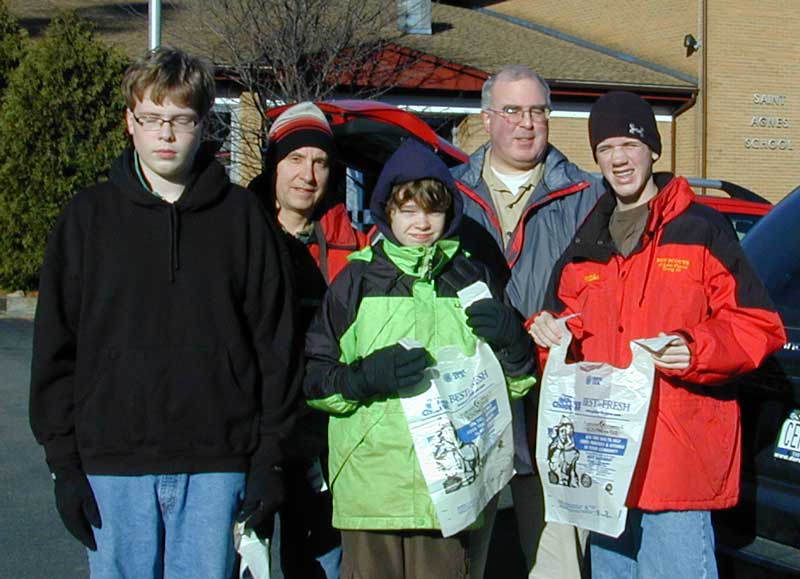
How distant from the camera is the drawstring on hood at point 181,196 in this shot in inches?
112

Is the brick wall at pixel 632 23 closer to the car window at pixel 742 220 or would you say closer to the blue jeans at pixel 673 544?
the car window at pixel 742 220

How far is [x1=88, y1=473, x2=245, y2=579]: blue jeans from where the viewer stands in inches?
112

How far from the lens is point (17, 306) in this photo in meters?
14.9

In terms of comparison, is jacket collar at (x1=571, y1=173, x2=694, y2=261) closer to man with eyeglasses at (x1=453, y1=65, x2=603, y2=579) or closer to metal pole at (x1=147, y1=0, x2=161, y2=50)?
man with eyeglasses at (x1=453, y1=65, x2=603, y2=579)

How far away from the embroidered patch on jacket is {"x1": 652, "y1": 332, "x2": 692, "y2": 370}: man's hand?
0.23 metres

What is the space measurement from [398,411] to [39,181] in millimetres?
13384

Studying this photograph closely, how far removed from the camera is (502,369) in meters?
3.28

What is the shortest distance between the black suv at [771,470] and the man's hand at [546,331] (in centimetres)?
74

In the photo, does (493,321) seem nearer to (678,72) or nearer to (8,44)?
(8,44)

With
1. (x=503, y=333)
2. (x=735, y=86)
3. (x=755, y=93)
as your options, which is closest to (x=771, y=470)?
(x=503, y=333)

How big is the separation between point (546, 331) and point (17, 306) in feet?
43.0

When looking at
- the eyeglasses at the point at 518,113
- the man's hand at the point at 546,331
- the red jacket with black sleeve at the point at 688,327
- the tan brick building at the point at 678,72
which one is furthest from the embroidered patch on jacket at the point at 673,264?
the tan brick building at the point at 678,72

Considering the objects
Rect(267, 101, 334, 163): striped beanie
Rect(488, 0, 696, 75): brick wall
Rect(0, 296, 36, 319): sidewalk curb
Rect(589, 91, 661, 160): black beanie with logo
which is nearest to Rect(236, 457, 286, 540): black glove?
Rect(267, 101, 334, 163): striped beanie

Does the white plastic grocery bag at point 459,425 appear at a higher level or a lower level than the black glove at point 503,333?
lower
